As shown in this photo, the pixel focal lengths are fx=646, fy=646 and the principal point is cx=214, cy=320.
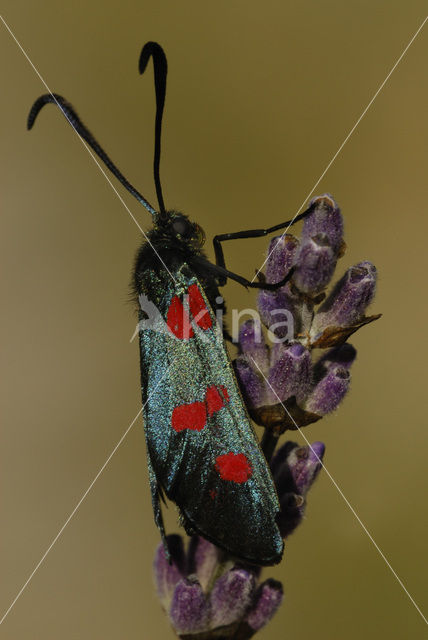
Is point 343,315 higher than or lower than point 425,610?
higher

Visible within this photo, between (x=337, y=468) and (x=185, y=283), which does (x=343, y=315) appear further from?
(x=337, y=468)

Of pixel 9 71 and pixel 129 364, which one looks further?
pixel 9 71

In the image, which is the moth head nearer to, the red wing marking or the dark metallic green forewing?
the dark metallic green forewing

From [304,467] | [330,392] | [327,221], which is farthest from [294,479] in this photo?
[327,221]

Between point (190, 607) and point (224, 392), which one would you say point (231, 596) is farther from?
point (224, 392)

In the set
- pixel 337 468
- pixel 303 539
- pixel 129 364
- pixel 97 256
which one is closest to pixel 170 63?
pixel 97 256

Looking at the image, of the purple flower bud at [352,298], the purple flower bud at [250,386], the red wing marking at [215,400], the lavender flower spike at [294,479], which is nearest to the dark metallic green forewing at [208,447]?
the red wing marking at [215,400]

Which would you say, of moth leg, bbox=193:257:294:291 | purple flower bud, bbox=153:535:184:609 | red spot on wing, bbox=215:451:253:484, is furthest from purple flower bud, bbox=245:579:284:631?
moth leg, bbox=193:257:294:291
